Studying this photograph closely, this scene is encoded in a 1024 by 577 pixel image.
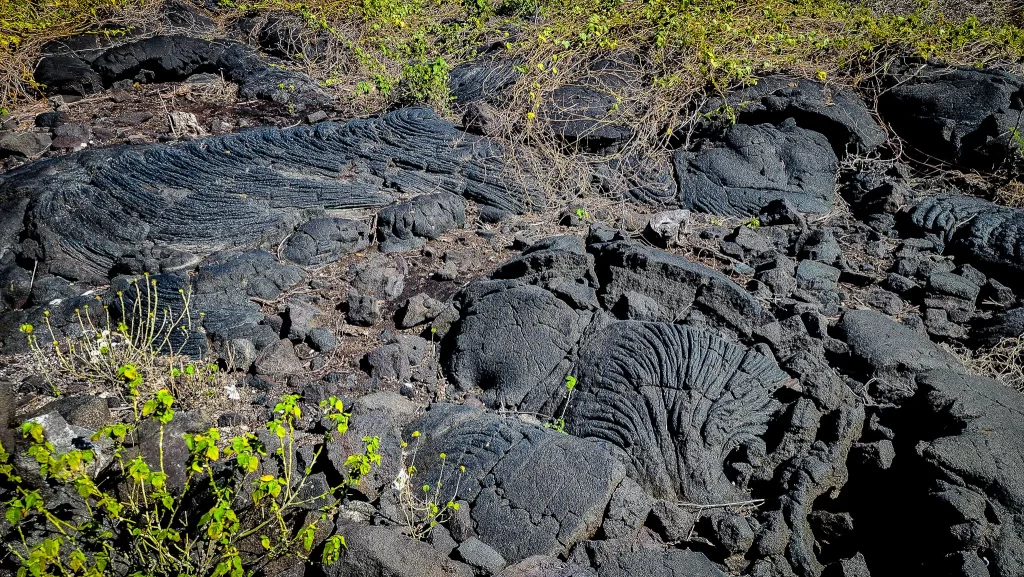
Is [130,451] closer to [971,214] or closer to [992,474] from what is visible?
[992,474]

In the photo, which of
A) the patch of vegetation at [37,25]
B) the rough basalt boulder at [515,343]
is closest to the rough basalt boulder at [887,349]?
the rough basalt boulder at [515,343]

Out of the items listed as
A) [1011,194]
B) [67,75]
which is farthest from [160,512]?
[1011,194]

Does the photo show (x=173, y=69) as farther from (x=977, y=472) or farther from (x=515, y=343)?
(x=977, y=472)

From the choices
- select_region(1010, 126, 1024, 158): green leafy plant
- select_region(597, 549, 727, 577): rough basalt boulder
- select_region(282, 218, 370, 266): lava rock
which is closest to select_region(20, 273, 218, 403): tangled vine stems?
select_region(282, 218, 370, 266): lava rock

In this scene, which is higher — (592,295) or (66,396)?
(592,295)

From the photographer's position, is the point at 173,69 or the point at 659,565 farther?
the point at 173,69

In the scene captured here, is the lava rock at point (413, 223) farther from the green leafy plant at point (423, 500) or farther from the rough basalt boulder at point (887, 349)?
the rough basalt boulder at point (887, 349)

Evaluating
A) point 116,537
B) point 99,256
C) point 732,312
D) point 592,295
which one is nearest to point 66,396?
point 116,537

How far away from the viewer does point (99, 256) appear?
4031 mm

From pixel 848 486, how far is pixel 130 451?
9.36 ft

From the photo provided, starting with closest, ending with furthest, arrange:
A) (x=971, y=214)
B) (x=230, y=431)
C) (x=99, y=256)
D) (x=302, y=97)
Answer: (x=230, y=431), (x=99, y=256), (x=971, y=214), (x=302, y=97)

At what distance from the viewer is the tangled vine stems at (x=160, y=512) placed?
6.67ft

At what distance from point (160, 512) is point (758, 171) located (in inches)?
181

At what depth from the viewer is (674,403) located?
3.04m
